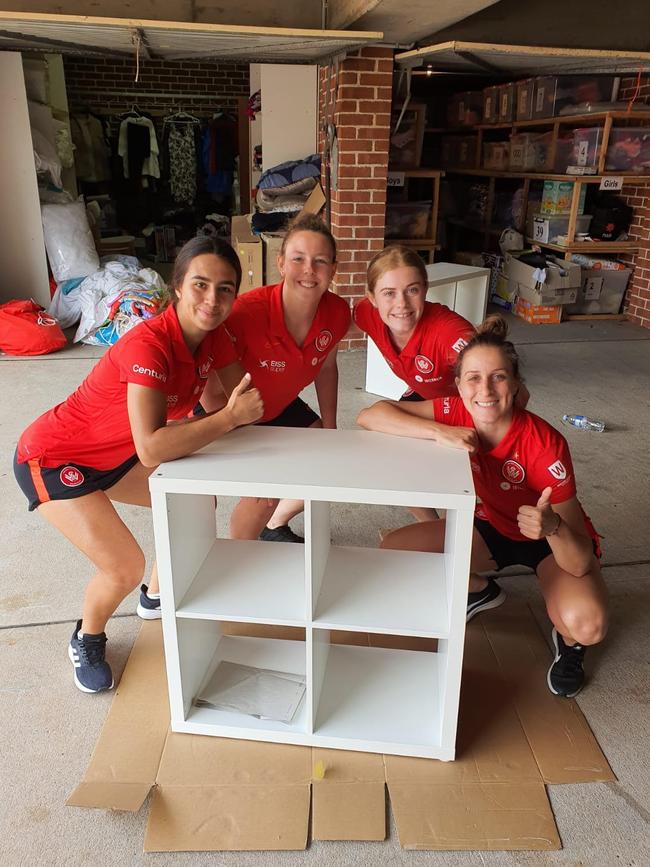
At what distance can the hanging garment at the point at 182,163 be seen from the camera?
340 inches

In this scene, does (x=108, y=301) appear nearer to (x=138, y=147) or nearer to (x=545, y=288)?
(x=545, y=288)

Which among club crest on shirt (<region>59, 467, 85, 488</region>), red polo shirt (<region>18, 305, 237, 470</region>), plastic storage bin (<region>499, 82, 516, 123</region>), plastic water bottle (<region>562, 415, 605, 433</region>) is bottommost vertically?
plastic water bottle (<region>562, 415, 605, 433</region>)

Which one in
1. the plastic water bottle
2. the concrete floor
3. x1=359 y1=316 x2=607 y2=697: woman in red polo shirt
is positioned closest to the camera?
the concrete floor

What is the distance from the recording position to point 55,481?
182cm

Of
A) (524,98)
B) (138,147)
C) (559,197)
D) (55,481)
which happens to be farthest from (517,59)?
(138,147)

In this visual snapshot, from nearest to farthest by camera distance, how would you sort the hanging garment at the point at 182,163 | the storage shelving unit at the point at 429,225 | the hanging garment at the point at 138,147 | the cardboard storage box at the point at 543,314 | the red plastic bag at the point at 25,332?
the red plastic bag at the point at 25,332 → the storage shelving unit at the point at 429,225 → the cardboard storage box at the point at 543,314 → the hanging garment at the point at 138,147 → the hanging garment at the point at 182,163

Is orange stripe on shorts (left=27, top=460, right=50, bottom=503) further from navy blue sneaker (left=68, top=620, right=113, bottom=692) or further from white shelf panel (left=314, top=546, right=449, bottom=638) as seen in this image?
white shelf panel (left=314, top=546, right=449, bottom=638)

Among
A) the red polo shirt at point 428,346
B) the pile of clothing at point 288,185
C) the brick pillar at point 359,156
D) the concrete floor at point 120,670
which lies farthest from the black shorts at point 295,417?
the pile of clothing at point 288,185

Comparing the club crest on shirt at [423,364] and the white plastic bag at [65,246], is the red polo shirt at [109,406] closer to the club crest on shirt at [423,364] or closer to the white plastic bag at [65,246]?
the club crest on shirt at [423,364]

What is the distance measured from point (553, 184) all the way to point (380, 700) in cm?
549

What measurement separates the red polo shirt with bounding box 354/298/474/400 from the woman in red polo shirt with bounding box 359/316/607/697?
0.19 m

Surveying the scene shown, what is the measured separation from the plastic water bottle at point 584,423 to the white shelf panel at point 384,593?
229 cm

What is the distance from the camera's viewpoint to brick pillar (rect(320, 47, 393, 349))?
4.55 m

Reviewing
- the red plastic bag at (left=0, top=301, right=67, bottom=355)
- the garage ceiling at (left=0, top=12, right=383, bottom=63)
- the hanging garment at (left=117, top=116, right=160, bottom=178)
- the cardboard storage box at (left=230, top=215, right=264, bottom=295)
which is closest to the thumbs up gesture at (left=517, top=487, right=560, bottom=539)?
the garage ceiling at (left=0, top=12, right=383, bottom=63)
